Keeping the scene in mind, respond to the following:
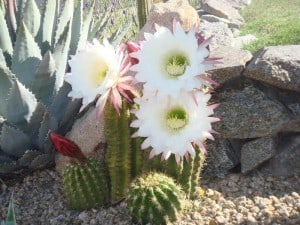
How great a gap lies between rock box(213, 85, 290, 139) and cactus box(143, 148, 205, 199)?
57cm

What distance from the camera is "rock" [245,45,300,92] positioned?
3.49 meters

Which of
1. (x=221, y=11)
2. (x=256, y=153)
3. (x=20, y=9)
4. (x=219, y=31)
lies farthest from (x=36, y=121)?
(x=221, y=11)

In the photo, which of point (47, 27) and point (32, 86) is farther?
point (47, 27)

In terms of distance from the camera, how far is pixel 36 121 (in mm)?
3582

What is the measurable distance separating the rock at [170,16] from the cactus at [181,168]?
1.02 metres

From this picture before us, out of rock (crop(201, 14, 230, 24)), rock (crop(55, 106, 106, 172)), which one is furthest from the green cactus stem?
rock (crop(201, 14, 230, 24))

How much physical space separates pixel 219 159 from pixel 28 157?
1116 mm

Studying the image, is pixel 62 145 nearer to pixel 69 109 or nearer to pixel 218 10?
pixel 69 109

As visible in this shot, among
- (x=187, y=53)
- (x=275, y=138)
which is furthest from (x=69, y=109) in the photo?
(x=187, y=53)

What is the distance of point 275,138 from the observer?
3627mm

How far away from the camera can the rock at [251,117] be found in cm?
357

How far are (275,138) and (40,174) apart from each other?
4.77 ft

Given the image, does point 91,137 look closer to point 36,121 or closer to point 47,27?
point 36,121

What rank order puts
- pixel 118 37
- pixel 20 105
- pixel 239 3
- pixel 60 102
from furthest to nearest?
pixel 239 3 < pixel 118 37 < pixel 60 102 < pixel 20 105
